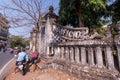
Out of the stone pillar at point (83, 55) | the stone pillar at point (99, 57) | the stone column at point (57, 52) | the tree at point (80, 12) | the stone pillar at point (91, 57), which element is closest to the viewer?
the stone pillar at point (99, 57)

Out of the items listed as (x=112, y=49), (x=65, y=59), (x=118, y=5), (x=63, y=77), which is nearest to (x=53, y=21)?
(x=65, y=59)

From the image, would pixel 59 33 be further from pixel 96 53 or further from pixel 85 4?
pixel 85 4

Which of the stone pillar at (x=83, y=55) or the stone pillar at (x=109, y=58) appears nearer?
the stone pillar at (x=109, y=58)

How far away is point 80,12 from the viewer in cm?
1199

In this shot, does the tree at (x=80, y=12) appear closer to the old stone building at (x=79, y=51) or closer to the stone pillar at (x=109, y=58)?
the old stone building at (x=79, y=51)

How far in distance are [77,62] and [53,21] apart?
12.4ft

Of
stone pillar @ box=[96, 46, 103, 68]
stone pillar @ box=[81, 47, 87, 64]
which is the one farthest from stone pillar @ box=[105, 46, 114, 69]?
stone pillar @ box=[81, 47, 87, 64]

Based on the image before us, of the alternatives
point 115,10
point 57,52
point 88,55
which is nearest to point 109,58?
point 88,55

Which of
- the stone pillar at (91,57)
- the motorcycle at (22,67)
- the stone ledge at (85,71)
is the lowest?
the motorcycle at (22,67)

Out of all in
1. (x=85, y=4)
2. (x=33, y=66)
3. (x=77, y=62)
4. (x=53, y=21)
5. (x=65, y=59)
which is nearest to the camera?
(x=77, y=62)

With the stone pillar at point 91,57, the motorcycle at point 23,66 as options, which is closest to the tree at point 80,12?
the motorcycle at point 23,66

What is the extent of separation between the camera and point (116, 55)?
12.9 feet

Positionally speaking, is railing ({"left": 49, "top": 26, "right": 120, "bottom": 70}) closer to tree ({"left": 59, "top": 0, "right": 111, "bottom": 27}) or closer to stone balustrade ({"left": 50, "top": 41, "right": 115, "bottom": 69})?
stone balustrade ({"left": 50, "top": 41, "right": 115, "bottom": 69})

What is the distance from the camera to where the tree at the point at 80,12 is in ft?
38.6
